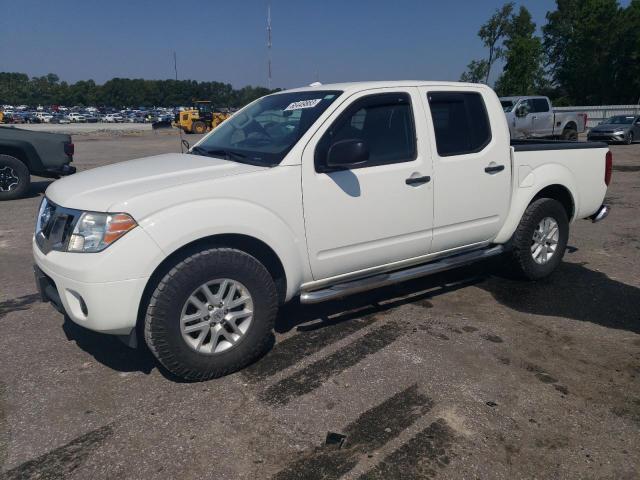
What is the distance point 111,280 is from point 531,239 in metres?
3.71

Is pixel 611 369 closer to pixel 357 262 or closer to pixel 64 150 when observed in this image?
pixel 357 262

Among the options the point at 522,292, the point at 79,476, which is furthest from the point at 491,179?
the point at 79,476

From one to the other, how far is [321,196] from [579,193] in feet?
10.0

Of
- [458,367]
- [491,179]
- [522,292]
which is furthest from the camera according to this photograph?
[522,292]

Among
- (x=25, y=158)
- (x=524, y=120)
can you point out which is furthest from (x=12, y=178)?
(x=524, y=120)

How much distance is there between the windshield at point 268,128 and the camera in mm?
3584

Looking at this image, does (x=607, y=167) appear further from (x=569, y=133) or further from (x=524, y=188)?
(x=569, y=133)

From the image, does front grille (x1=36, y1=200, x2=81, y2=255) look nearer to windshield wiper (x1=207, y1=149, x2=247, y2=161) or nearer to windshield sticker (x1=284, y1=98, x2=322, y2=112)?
windshield wiper (x1=207, y1=149, x2=247, y2=161)

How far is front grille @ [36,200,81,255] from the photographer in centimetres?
303

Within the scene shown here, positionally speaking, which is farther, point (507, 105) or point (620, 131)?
point (620, 131)

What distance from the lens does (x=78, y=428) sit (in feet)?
9.17

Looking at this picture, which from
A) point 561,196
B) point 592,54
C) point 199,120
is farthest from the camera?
point 592,54

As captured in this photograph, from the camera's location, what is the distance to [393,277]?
3.92 meters

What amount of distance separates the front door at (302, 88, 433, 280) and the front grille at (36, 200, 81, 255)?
143 centimetres
